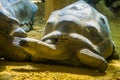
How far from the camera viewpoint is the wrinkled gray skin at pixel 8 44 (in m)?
3.36

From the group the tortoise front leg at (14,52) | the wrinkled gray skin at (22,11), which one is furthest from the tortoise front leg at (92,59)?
the wrinkled gray skin at (22,11)

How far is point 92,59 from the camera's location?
303cm

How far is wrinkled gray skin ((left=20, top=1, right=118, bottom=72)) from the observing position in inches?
120

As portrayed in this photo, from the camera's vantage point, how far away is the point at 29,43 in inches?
116

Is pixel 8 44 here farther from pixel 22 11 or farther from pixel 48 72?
pixel 22 11

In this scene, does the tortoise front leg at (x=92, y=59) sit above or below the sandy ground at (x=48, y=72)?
above

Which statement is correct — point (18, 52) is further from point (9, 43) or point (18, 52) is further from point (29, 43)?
point (29, 43)

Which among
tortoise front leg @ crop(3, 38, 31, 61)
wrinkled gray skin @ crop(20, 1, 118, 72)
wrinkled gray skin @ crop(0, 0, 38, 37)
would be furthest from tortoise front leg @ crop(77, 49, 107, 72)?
wrinkled gray skin @ crop(0, 0, 38, 37)

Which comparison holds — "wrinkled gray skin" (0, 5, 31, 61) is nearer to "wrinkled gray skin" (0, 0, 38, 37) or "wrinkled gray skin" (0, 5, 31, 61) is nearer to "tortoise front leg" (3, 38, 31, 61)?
"tortoise front leg" (3, 38, 31, 61)

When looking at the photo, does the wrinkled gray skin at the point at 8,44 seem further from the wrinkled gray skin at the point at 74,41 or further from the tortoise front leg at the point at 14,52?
the wrinkled gray skin at the point at 74,41

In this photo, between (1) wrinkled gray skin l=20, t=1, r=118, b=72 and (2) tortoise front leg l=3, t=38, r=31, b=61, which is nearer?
(1) wrinkled gray skin l=20, t=1, r=118, b=72

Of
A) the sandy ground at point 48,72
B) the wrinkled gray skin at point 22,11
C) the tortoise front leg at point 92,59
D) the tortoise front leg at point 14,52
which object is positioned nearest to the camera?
the sandy ground at point 48,72

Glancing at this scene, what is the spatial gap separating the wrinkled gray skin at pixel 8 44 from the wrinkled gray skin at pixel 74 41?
150 mm

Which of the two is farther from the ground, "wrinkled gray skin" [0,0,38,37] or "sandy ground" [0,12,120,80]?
"wrinkled gray skin" [0,0,38,37]
